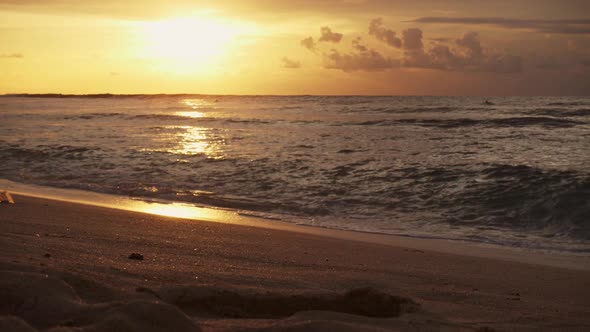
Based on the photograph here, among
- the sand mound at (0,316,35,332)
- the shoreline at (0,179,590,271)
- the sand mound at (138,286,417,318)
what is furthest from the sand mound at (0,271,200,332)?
the shoreline at (0,179,590,271)

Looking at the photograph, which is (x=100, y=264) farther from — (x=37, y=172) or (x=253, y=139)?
(x=253, y=139)

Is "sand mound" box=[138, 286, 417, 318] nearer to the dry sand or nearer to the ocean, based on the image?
the dry sand

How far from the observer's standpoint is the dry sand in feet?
10.2

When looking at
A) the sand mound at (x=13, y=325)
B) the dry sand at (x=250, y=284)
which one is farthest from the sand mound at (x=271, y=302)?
the sand mound at (x=13, y=325)

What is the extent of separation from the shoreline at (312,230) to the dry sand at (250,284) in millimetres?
374

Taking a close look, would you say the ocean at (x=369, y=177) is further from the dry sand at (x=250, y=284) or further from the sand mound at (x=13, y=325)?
the sand mound at (x=13, y=325)

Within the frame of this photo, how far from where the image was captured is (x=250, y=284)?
4.34 meters

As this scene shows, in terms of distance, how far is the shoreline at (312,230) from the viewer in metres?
7.30

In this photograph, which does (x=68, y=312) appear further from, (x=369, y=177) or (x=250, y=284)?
(x=369, y=177)

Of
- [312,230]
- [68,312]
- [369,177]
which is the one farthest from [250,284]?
[369,177]

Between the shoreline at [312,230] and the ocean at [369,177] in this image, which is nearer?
the shoreline at [312,230]

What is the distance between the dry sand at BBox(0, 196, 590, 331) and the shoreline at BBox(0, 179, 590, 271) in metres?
0.37

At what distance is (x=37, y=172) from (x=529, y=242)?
1265 cm

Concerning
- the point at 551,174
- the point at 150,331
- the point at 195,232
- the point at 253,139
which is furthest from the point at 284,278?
the point at 253,139
